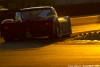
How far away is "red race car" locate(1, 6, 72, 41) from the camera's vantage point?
2127cm

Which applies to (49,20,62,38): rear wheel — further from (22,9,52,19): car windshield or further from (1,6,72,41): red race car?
(22,9,52,19): car windshield

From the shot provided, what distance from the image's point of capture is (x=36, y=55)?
47.7 feet

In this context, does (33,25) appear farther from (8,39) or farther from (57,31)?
(8,39)

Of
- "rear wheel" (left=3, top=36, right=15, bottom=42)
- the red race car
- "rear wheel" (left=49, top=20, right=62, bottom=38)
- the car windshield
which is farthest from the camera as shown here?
the car windshield

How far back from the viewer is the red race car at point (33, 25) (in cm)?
2127

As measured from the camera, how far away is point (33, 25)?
21.4 meters

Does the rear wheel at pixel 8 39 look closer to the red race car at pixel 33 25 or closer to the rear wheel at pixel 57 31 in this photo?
the red race car at pixel 33 25

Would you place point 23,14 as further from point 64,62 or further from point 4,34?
point 64,62

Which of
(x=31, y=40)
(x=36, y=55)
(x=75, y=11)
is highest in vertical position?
(x=36, y=55)

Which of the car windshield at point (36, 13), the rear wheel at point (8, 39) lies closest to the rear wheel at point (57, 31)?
the car windshield at point (36, 13)

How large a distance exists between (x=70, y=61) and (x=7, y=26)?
958cm

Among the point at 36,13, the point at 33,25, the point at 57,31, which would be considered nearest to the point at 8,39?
the point at 33,25

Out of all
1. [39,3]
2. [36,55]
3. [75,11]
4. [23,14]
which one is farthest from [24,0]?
[36,55]

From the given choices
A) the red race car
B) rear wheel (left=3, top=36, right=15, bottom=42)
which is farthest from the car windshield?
rear wheel (left=3, top=36, right=15, bottom=42)
